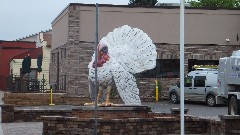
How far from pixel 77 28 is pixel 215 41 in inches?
350

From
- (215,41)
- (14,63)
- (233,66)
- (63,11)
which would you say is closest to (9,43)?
(14,63)

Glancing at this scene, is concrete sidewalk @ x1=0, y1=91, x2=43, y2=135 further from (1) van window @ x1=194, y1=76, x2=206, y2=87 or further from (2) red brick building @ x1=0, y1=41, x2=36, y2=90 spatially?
(2) red brick building @ x1=0, y1=41, x2=36, y2=90

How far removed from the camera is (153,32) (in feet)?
114

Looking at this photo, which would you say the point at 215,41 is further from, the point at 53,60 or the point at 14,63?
the point at 14,63

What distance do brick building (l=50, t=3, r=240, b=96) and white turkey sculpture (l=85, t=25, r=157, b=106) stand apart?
49.8 ft

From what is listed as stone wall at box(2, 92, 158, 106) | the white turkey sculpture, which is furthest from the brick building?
the white turkey sculpture

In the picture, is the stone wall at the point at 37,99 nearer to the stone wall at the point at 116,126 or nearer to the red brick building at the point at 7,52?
the stone wall at the point at 116,126

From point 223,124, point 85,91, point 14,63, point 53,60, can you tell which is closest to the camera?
point 223,124

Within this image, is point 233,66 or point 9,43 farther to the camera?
point 9,43

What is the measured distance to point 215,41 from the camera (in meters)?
35.4

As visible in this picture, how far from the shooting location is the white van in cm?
3011

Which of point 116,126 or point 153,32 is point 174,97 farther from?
point 116,126

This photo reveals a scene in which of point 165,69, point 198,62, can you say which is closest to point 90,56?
point 165,69

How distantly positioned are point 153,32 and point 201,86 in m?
5.57
